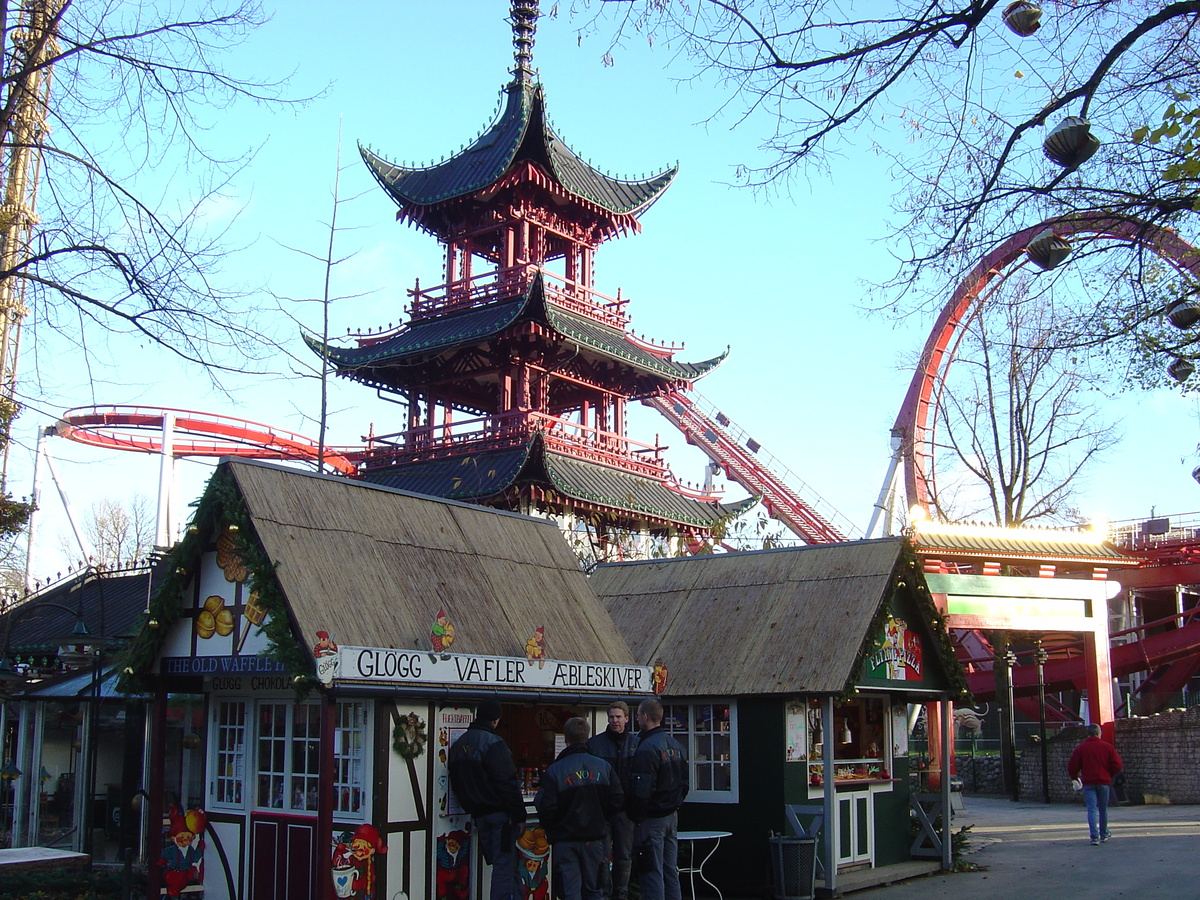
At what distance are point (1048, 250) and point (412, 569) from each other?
6.76 meters

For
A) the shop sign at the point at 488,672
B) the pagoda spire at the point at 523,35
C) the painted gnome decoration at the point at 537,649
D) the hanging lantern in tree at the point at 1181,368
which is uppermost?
the pagoda spire at the point at 523,35

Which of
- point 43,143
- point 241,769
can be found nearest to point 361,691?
point 241,769

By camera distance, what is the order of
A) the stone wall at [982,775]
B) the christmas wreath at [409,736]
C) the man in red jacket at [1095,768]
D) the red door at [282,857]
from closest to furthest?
the christmas wreath at [409,736]
the red door at [282,857]
the man in red jacket at [1095,768]
the stone wall at [982,775]

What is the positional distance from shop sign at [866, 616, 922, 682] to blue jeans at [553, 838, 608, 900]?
18.9 feet

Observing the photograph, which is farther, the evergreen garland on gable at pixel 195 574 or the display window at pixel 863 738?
the display window at pixel 863 738

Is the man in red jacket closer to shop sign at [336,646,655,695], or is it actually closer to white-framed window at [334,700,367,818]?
shop sign at [336,646,655,695]

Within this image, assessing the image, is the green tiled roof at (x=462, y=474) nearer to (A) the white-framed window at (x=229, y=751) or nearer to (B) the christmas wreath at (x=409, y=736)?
(A) the white-framed window at (x=229, y=751)

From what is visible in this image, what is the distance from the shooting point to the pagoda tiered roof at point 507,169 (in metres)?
33.6

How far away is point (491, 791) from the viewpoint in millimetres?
11312

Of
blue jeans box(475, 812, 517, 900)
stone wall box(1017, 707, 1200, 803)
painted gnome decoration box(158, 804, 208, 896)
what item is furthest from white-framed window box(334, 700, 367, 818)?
stone wall box(1017, 707, 1200, 803)

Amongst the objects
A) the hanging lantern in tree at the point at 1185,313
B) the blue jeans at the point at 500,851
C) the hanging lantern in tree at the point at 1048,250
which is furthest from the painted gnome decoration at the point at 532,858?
the hanging lantern in tree at the point at 1185,313

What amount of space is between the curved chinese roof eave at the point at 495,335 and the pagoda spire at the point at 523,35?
8535 mm

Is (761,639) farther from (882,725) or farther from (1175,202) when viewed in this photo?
(1175,202)

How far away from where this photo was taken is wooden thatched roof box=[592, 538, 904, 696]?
1498cm
